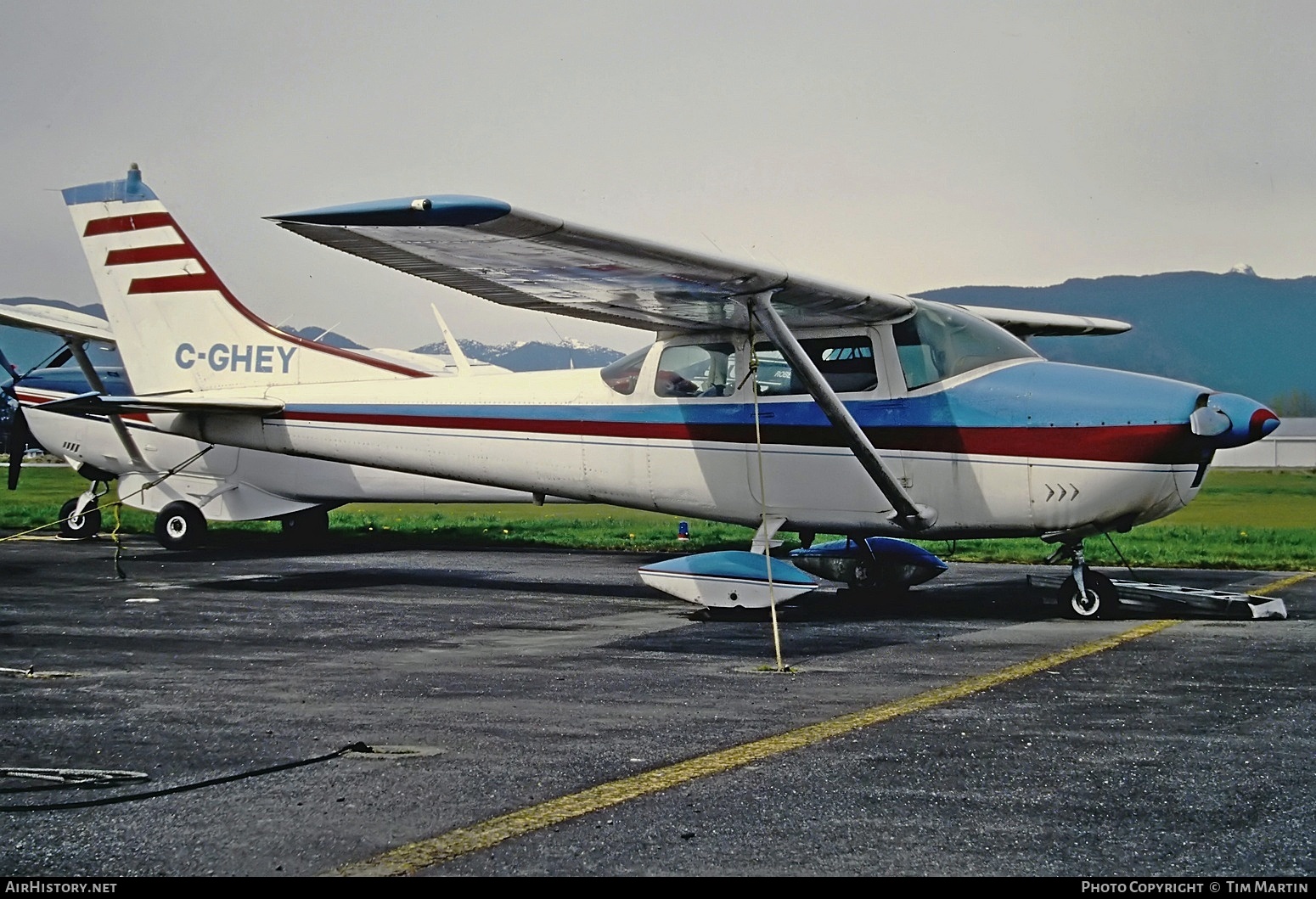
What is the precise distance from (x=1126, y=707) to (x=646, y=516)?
675 inches

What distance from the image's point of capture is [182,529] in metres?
16.2

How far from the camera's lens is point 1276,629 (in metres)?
8.33

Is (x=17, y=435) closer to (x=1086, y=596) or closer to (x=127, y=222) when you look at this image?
(x=127, y=222)

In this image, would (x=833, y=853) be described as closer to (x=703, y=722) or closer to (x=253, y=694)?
(x=703, y=722)

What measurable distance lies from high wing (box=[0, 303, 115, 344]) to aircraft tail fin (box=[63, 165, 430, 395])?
4.75 ft

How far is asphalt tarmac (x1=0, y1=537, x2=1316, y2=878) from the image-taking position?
11.2ft

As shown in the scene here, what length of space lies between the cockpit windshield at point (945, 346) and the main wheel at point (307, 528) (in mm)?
10414

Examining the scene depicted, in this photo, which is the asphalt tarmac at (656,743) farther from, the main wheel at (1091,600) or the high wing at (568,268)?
the high wing at (568,268)

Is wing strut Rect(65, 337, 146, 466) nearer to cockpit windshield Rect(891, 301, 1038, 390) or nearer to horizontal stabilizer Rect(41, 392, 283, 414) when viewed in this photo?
horizontal stabilizer Rect(41, 392, 283, 414)

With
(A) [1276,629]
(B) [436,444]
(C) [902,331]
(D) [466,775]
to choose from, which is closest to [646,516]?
(B) [436,444]

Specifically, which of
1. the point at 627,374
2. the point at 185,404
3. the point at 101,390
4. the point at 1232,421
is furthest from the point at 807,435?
the point at 101,390

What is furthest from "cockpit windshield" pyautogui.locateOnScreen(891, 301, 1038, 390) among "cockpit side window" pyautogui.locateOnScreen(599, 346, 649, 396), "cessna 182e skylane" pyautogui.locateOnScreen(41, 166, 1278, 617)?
"cockpit side window" pyautogui.locateOnScreen(599, 346, 649, 396)

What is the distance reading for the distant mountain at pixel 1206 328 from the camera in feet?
573

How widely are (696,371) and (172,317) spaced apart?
7.35 m
